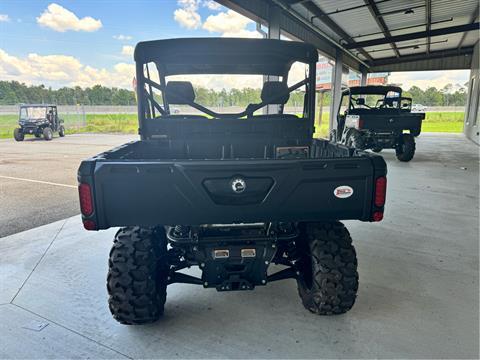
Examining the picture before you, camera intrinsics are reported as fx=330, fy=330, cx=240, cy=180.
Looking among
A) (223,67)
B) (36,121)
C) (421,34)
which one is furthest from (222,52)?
(36,121)

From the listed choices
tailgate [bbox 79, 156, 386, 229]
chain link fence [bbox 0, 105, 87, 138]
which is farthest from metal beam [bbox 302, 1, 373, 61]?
chain link fence [bbox 0, 105, 87, 138]

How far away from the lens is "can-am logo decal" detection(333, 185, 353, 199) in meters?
1.63

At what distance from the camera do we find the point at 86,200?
153cm

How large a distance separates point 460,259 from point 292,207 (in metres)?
2.16

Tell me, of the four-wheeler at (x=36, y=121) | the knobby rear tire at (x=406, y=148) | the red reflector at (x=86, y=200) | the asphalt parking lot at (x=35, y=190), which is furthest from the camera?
the four-wheeler at (x=36, y=121)

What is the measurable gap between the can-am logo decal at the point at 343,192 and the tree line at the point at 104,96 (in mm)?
1233

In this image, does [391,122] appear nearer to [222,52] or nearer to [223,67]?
[223,67]

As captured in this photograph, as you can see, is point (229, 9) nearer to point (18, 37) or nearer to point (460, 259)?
point (18, 37)

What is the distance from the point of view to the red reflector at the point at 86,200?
1.52 metres

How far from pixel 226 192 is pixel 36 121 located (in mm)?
15363

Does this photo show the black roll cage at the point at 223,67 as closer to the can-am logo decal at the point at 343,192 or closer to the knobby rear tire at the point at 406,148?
the can-am logo decal at the point at 343,192


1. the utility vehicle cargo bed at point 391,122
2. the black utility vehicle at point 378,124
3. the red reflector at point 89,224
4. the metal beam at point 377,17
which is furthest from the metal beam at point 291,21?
the red reflector at point 89,224

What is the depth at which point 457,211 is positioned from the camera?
4234mm

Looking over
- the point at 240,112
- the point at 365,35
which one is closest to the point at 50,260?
the point at 240,112
